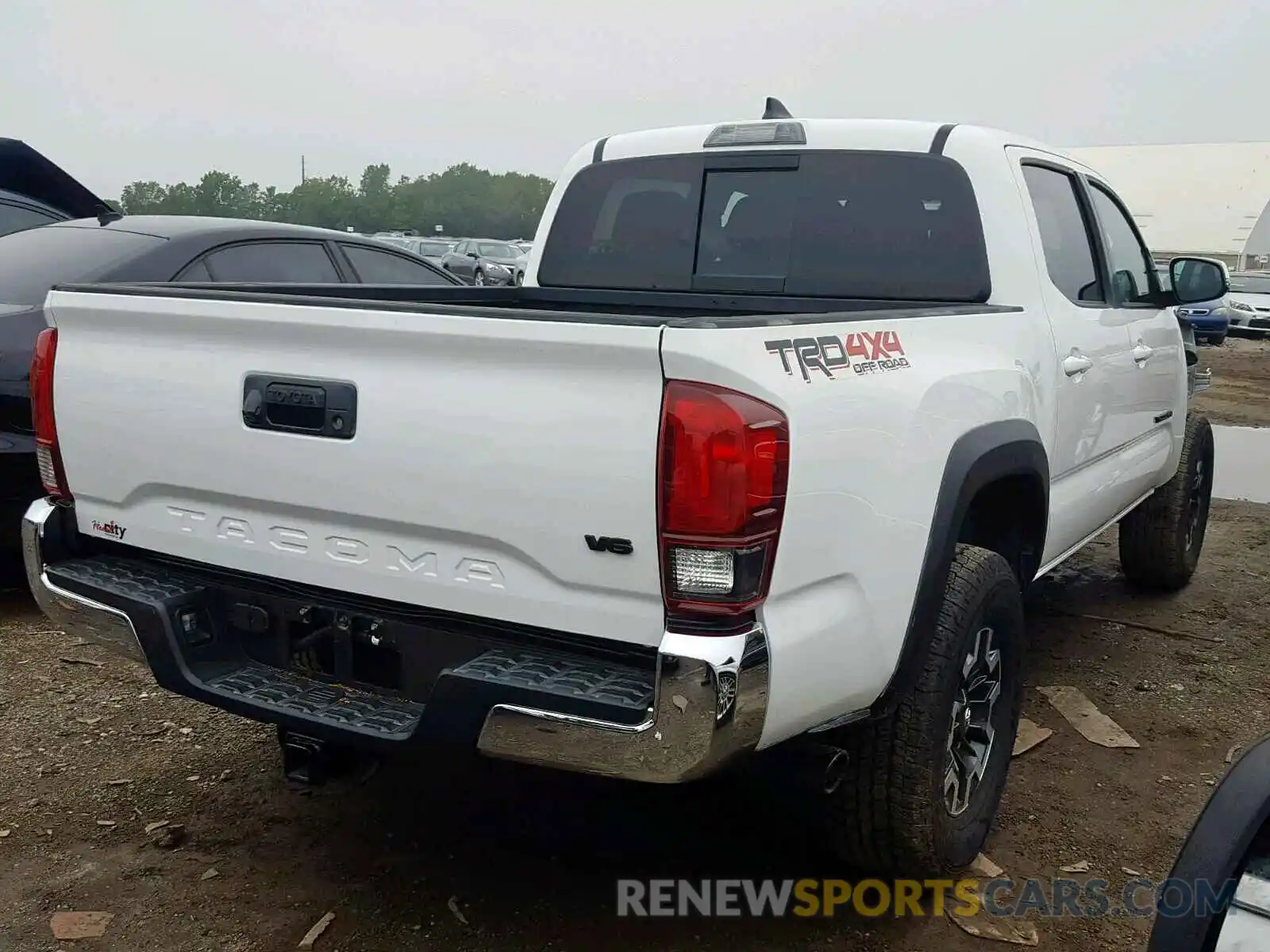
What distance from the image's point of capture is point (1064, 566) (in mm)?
6250

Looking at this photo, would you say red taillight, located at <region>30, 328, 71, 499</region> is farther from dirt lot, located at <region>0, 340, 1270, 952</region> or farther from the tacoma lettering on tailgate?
dirt lot, located at <region>0, 340, 1270, 952</region>

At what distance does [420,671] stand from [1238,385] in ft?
54.4

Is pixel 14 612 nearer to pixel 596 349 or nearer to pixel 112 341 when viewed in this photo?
pixel 112 341

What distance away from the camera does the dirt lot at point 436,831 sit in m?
2.79

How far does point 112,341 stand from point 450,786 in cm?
160

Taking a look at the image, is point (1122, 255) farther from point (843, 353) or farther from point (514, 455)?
point (514, 455)

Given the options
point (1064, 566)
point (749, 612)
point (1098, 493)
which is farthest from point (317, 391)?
point (1064, 566)

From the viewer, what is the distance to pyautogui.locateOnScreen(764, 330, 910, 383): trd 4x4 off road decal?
2.24 metres

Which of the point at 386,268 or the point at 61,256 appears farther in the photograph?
the point at 386,268

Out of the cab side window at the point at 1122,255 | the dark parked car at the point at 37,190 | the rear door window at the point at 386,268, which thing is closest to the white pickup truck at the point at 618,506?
the cab side window at the point at 1122,255

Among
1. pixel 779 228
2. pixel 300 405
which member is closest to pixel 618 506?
pixel 300 405

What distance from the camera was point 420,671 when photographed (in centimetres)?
250

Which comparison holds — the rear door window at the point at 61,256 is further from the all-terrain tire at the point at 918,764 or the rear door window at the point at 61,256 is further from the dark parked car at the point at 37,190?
the all-terrain tire at the point at 918,764

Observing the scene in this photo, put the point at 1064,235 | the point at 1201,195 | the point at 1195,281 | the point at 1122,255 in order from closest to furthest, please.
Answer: the point at 1064,235, the point at 1122,255, the point at 1195,281, the point at 1201,195
